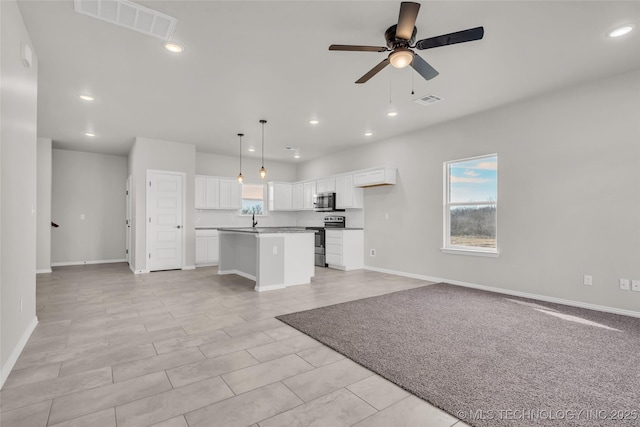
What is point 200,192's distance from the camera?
771cm

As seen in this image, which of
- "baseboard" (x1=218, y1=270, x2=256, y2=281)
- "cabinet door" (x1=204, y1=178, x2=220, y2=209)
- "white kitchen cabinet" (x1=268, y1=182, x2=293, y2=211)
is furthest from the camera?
"white kitchen cabinet" (x1=268, y1=182, x2=293, y2=211)

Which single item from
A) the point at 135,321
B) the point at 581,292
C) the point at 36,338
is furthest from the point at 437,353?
the point at 36,338

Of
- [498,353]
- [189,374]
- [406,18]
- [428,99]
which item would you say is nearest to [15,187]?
[189,374]

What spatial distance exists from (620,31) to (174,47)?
4175mm

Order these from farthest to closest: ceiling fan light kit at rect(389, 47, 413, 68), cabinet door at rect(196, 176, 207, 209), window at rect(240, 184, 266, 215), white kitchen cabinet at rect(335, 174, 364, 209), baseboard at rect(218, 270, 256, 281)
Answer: window at rect(240, 184, 266, 215)
cabinet door at rect(196, 176, 207, 209)
white kitchen cabinet at rect(335, 174, 364, 209)
baseboard at rect(218, 270, 256, 281)
ceiling fan light kit at rect(389, 47, 413, 68)

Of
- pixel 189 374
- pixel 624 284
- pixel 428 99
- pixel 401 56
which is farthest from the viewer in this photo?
pixel 428 99

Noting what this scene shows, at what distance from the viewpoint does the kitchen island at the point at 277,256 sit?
4887mm

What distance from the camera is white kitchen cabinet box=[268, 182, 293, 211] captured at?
8.84 m

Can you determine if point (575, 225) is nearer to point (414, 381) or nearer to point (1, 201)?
point (414, 381)

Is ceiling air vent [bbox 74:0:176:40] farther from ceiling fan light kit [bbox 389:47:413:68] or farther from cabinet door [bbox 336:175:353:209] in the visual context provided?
cabinet door [bbox 336:175:353:209]

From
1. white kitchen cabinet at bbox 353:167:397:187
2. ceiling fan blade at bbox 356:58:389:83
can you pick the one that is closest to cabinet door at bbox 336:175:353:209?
white kitchen cabinet at bbox 353:167:397:187

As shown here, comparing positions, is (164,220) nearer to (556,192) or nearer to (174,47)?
(174,47)

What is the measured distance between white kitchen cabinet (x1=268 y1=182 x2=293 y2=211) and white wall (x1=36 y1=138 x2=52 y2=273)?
16.0 ft

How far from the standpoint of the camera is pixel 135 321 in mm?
3467
